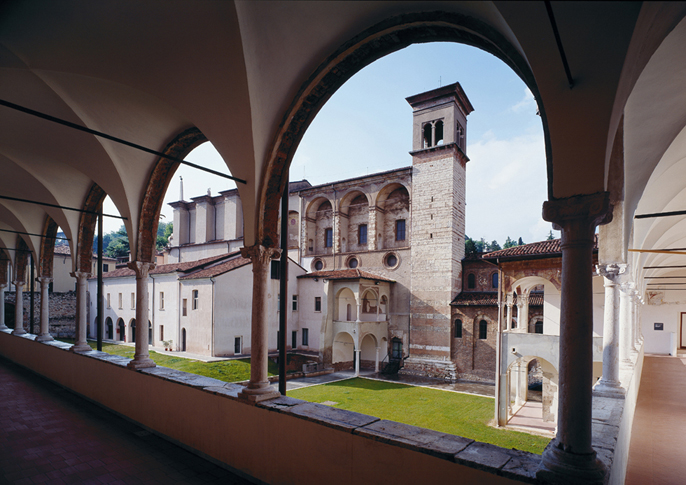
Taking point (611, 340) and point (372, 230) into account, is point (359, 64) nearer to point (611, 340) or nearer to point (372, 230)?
point (611, 340)

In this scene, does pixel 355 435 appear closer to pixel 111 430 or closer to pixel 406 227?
pixel 111 430

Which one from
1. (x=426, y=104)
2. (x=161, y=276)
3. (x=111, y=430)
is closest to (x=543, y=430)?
(x=111, y=430)

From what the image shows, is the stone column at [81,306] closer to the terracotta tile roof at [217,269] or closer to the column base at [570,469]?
the column base at [570,469]

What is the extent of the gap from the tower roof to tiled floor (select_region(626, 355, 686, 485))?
18.0 m

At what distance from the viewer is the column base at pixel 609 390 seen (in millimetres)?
5527

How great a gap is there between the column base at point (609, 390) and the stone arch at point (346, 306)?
20.0 metres

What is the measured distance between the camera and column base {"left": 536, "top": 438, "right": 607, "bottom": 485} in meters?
2.58

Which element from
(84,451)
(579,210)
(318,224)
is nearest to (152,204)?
(84,451)

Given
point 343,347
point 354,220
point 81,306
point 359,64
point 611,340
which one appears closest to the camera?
point 359,64

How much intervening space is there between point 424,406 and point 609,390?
11.4 m

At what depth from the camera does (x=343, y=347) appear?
2512cm

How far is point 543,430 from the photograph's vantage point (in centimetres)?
1427

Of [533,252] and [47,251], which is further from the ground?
[533,252]

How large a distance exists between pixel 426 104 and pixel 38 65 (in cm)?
2302
